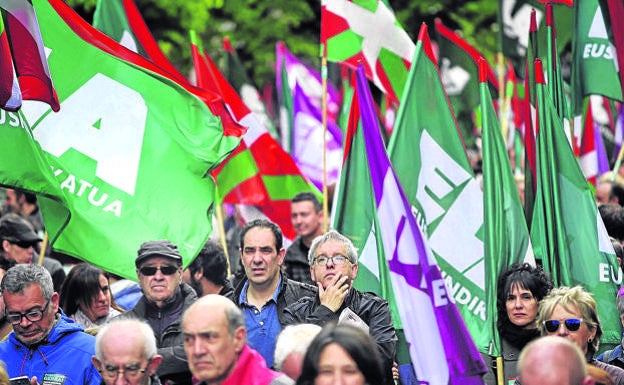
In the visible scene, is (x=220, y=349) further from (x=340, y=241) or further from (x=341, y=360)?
(x=340, y=241)

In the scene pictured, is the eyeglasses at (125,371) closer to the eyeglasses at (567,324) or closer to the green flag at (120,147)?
A: the eyeglasses at (567,324)

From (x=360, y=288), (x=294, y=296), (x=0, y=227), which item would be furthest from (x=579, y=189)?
(x=0, y=227)

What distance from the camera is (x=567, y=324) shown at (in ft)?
23.4

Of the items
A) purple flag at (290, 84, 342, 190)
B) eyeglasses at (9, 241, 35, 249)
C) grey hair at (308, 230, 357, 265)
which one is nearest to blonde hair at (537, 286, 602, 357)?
grey hair at (308, 230, 357, 265)

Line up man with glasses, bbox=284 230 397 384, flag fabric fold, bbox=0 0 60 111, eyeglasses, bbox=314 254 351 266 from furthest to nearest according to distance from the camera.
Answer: flag fabric fold, bbox=0 0 60 111
eyeglasses, bbox=314 254 351 266
man with glasses, bbox=284 230 397 384

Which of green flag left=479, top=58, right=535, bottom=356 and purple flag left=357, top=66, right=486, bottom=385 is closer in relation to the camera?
purple flag left=357, top=66, right=486, bottom=385

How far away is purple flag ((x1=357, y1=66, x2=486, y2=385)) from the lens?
7137 mm

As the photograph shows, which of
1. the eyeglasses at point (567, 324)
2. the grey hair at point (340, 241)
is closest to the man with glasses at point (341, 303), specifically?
the grey hair at point (340, 241)

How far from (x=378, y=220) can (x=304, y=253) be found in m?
3.02

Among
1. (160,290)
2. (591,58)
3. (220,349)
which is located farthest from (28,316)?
(591,58)

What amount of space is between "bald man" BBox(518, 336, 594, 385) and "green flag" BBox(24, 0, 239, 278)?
4020 millimetres

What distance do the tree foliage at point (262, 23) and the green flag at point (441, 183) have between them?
11981 mm

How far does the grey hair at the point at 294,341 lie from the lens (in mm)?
6146

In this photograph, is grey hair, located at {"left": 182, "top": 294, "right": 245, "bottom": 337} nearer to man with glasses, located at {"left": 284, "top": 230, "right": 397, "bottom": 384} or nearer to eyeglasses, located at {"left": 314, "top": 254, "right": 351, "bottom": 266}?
man with glasses, located at {"left": 284, "top": 230, "right": 397, "bottom": 384}
